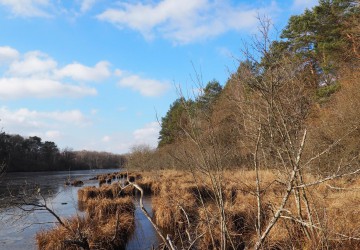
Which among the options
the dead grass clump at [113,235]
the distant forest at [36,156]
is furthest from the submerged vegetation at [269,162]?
the distant forest at [36,156]

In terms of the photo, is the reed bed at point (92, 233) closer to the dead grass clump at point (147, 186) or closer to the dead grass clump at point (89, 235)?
the dead grass clump at point (89, 235)

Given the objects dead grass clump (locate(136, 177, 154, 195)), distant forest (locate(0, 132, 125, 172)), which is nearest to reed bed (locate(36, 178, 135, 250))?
dead grass clump (locate(136, 177, 154, 195))

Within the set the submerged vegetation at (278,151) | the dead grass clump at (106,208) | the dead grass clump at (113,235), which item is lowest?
the dead grass clump at (113,235)

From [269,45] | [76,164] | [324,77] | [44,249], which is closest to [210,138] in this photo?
[269,45]

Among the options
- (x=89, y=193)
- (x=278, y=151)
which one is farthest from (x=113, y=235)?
(x=89, y=193)

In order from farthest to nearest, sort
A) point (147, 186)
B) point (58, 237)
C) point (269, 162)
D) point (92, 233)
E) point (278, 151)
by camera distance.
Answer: point (147, 186) → point (92, 233) → point (58, 237) → point (269, 162) → point (278, 151)

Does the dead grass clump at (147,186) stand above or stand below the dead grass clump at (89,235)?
above

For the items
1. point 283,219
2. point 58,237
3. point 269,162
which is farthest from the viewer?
point 58,237

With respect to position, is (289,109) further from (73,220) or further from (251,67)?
(73,220)

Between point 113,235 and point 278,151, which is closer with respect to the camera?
point 278,151

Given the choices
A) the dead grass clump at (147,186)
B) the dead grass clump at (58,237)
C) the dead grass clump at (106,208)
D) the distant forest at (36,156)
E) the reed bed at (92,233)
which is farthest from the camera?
the distant forest at (36,156)

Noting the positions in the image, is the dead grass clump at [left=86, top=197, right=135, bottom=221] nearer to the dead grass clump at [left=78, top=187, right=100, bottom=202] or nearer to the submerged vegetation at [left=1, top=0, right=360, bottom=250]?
the submerged vegetation at [left=1, top=0, right=360, bottom=250]

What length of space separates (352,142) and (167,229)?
7751 millimetres

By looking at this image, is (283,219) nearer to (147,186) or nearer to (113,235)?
(113,235)
